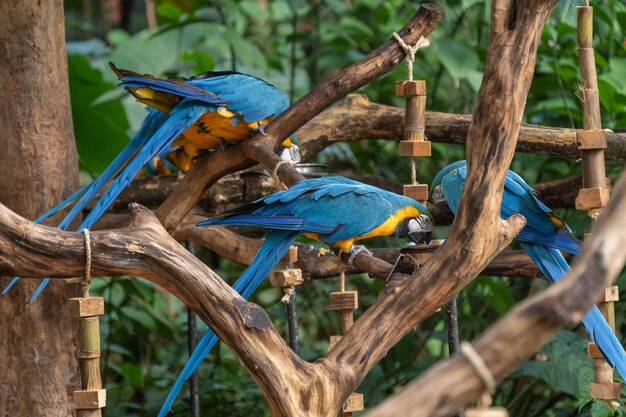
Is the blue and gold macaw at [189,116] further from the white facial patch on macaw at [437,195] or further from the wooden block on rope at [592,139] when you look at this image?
the wooden block on rope at [592,139]

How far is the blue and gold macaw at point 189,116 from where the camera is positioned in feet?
5.84

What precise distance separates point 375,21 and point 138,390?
166 centimetres

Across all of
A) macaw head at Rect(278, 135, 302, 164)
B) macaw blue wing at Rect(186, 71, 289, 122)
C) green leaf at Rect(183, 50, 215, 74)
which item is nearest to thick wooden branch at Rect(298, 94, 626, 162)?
macaw head at Rect(278, 135, 302, 164)

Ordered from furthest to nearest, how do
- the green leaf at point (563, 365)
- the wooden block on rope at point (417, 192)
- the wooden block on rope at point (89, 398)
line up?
the green leaf at point (563, 365) < the wooden block on rope at point (417, 192) < the wooden block on rope at point (89, 398)

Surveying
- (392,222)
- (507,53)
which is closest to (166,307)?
(392,222)

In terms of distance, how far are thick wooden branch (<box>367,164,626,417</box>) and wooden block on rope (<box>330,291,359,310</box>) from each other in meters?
0.80

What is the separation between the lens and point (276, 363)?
4.19 feet

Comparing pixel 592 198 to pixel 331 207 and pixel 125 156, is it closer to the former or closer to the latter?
pixel 331 207

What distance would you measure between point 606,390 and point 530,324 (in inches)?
38.3

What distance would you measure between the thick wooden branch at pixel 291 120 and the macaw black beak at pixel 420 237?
28cm

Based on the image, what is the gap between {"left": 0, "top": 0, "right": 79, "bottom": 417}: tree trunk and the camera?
182 centimetres

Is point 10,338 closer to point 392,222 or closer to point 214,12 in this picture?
point 392,222

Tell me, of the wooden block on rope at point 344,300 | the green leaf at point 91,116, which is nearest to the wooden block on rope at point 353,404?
the wooden block on rope at point 344,300

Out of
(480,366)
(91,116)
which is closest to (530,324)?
(480,366)
